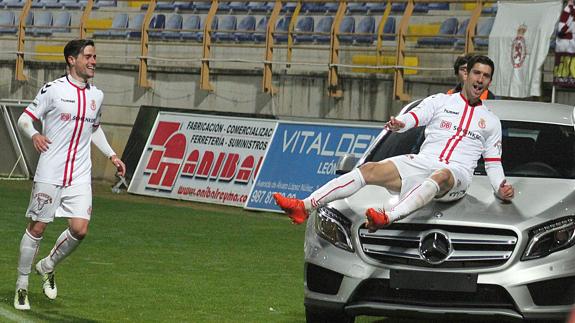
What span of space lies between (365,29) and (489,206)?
1817cm

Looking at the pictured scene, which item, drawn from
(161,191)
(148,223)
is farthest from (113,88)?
(148,223)

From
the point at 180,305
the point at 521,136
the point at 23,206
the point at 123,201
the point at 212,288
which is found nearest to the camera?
the point at 521,136

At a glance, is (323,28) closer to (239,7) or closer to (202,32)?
(239,7)

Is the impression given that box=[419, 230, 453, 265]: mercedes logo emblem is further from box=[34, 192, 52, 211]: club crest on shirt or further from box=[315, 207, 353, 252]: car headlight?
box=[34, 192, 52, 211]: club crest on shirt

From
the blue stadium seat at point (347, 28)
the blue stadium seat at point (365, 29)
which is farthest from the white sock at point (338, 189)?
A: the blue stadium seat at point (347, 28)

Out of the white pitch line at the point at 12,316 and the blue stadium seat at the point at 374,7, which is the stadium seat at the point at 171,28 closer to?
the blue stadium seat at the point at 374,7

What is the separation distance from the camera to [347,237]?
8859 mm

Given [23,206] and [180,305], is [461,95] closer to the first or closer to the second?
[180,305]

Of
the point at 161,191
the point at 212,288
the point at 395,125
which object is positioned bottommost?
the point at 161,191

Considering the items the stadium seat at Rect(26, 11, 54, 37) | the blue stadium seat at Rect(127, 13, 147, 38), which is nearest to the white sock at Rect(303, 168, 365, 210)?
the blue stadium seat at Rect(127, 13, 147, 38)

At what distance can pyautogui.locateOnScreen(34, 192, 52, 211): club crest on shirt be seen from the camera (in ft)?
34.4

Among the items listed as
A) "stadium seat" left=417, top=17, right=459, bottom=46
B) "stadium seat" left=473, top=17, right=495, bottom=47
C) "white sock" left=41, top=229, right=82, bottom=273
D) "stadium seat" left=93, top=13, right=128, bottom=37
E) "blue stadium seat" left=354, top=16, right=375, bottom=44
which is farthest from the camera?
"stadium seat" left=93, top=13, right=128, bottom=37

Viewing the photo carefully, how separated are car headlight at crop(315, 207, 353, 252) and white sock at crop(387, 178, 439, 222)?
1.24 feet

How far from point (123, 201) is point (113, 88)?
649 centimetres
